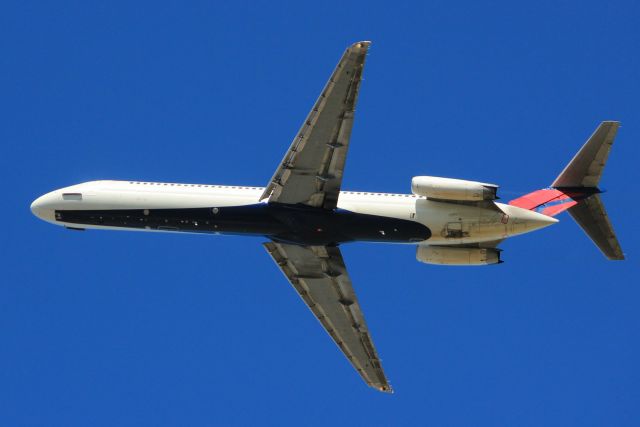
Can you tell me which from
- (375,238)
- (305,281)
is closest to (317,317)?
(305,281)

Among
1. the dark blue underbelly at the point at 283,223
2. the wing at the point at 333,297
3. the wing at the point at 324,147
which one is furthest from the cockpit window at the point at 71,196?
the wing at the point at 333,297

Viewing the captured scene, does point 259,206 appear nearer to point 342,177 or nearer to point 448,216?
point 342,177

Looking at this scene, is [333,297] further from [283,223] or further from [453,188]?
[453,188]

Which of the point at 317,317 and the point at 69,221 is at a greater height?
the point at 69,221

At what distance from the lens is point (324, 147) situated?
57375mm

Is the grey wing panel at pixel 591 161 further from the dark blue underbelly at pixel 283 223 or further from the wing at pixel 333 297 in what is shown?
the wing at pixel 333 297

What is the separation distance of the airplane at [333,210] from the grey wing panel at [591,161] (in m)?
0.05

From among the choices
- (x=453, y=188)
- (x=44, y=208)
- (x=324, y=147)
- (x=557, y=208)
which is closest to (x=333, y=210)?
(x=324, y=147)

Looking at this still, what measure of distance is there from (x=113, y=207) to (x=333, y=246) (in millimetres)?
12235

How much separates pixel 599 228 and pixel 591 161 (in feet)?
12.7

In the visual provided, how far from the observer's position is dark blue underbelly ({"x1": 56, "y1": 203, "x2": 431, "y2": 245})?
60.1m

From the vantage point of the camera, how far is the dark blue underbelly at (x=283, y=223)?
197 ft

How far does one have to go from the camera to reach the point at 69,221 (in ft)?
206

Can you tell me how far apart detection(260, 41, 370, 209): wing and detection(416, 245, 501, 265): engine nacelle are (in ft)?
20.1
